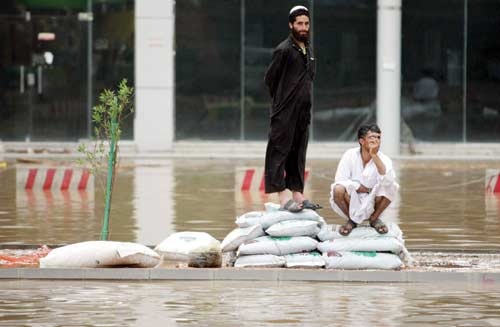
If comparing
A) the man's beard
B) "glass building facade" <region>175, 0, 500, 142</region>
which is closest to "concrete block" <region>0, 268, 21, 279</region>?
the man's beard

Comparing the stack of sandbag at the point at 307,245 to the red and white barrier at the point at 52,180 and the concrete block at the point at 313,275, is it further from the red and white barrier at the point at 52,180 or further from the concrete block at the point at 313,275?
the red and white barrier at the point at 52,180

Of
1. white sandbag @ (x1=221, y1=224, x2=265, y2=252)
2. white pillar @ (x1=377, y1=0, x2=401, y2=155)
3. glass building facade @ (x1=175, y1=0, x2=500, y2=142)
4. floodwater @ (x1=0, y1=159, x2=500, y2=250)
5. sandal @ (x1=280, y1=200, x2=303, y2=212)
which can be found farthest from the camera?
glass building facade @ (x1=175, y1=0, x2=500, y2=142)

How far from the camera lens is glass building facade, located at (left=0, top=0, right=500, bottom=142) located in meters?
37.4

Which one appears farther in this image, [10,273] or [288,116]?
[288,116]

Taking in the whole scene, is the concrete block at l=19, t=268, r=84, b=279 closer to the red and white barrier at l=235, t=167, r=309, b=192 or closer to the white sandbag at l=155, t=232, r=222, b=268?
the white sandbag at l=155, t=232, r=222, b=268

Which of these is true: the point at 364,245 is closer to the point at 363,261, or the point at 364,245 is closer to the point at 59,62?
the point at 363,261

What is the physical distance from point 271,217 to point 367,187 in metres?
0.97

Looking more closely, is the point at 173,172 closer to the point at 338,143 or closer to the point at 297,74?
the point at 338,143

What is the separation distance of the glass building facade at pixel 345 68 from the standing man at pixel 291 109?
20.3 metres

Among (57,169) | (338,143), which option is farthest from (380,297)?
(338,143)

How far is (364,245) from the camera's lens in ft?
51.6

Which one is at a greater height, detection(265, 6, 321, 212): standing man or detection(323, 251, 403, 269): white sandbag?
detection(265, 6, 321, 212): standing man

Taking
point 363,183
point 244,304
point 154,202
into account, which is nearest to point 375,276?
point 363,183

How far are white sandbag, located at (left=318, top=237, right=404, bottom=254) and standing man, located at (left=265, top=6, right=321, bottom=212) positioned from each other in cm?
102
